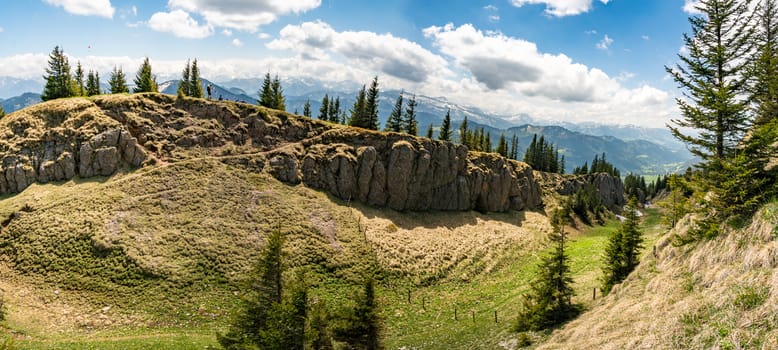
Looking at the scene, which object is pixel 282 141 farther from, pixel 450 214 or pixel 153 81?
pixel 153 81

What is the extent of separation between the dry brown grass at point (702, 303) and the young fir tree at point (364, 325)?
33.4 ft

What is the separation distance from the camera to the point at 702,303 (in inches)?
534

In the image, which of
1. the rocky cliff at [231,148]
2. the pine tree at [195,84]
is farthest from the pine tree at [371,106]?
the pine tree at [195,84]

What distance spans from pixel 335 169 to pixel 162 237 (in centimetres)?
2451

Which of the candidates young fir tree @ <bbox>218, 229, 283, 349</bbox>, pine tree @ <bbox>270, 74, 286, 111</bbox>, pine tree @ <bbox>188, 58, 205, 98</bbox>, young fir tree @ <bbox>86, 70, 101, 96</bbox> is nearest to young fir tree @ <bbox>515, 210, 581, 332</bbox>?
young fir tree @ <bbox>218, 229, 283, 349</bbox>

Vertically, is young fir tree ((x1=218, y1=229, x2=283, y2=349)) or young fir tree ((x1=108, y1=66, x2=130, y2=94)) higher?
young fir tree ((x1=108, y1=66, x2=130, y2=94))

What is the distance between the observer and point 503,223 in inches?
2611

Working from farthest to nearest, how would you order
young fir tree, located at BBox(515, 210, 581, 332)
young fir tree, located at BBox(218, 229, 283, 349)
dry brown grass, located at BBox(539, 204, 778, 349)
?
young fir tree, located at BBox(515, 210, 581, 332), young fir tree, located at BBox(218, 229, 283, 349), dry brown grass, located at BBox(539, 204, 778, 349)

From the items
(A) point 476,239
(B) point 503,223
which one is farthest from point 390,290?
(B) point 503,223

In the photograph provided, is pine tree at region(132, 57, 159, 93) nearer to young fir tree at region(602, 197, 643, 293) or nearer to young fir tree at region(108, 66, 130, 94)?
young fir tree at region(108, 66, 130, 94)

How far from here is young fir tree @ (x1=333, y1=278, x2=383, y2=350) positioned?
71.4 ft

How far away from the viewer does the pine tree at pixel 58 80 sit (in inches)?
2473

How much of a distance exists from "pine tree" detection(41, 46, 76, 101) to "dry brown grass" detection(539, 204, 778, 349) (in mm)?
85917

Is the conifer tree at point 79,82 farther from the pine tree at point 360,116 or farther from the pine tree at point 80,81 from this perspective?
the pine tree at point 360,116
